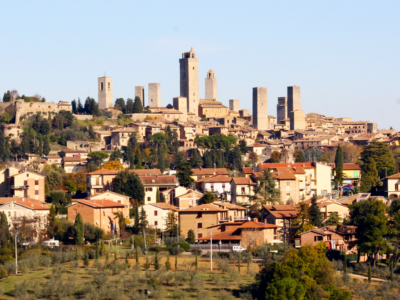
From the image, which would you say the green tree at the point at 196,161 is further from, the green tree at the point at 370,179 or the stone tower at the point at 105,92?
the stone tower at the point at 105,92

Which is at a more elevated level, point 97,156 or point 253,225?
point 97,156

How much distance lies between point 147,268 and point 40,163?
1750 inches

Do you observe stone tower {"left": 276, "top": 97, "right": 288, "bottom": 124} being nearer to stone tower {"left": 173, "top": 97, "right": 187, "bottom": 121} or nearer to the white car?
stone tower {"left": 173, "top": 97, "right": 187, "bottom": 121}

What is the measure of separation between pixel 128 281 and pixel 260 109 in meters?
82.9

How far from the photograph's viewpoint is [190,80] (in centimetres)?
11300

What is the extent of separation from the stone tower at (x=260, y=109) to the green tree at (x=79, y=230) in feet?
231

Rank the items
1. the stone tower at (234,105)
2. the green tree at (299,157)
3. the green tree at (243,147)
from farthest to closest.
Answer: the stone tower at (234,105), the green tree at (243,147), the green tree at (299,157)

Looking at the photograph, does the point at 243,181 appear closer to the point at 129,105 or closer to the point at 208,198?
the point at 208,198

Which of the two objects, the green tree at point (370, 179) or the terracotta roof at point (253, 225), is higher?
the green tree at point (370, 179)

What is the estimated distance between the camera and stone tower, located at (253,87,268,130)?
371 ft

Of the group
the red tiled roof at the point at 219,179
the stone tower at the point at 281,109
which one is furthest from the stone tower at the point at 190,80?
the red tiled roof at the point at 219,179

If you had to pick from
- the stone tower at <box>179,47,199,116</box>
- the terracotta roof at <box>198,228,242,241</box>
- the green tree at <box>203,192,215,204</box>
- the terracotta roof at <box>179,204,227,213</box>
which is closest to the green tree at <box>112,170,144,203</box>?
the green tree at <box>203,192,215,204</box>

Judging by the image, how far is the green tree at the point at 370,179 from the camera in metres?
55.7

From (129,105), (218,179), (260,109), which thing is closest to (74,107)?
(129,105)
